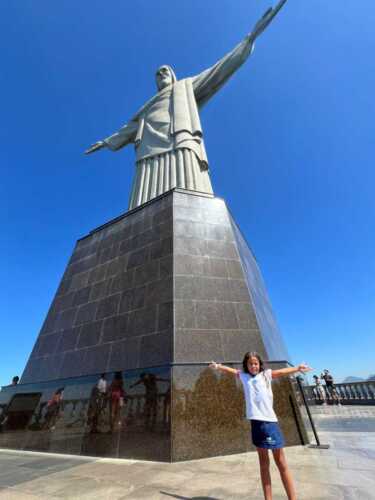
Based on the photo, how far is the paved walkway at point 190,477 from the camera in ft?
10.2

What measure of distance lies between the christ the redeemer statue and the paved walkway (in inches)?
357

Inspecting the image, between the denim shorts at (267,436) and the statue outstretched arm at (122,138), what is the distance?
52.4 ft

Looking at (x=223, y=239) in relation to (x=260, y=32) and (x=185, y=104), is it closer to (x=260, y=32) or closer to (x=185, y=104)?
(x=185, y=104)

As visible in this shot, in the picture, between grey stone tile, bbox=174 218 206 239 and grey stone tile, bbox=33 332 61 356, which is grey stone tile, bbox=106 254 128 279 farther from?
grey stone tile, bbox=33 332 61 356

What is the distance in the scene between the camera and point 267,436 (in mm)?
2697

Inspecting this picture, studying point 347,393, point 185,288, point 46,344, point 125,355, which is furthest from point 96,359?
point 347,393

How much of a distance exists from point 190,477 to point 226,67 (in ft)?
57.0

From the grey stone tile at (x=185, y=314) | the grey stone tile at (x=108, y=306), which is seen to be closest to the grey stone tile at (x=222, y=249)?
the grey stone tile at (x=185, y=314)

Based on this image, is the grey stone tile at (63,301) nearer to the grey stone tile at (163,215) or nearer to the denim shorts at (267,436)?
the grey stone tile at (163,215)

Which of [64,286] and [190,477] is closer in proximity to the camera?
[190,477]

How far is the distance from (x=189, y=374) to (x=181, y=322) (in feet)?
4.36

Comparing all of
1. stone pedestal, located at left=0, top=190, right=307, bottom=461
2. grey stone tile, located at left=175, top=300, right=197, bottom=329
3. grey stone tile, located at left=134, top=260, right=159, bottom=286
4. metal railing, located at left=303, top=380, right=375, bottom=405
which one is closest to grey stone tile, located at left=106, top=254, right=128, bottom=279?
stone pedestal, located at left=0, top=190, right=307, bottom=461

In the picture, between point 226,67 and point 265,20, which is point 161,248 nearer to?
point 226,67

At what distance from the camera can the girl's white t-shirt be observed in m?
2.80
